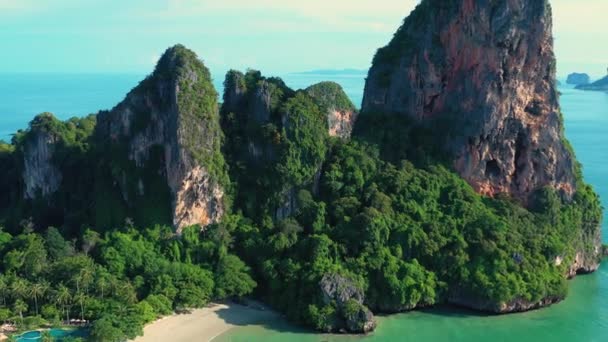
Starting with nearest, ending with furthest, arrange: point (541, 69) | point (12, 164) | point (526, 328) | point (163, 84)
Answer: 1. point (526, 328)
2. point (163, 84)
3. point (541, 69)
4. point (12, 164)

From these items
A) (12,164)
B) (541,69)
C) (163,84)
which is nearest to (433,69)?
(541,69)

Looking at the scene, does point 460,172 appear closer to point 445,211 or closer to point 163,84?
point 445,211

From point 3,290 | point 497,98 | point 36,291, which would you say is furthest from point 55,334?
point 497,98

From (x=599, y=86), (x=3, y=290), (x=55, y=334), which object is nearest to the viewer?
(x=55, y=334)

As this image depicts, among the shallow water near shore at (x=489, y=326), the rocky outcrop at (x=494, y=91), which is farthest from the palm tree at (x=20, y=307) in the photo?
the rocky outcrop at (x=494, y=91)

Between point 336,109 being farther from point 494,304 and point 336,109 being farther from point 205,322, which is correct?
point 205,322
